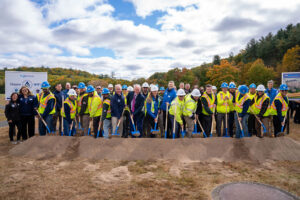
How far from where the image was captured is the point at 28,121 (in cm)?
720

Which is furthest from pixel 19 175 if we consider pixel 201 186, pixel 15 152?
pixel 201 186

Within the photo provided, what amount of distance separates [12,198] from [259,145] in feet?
19.2

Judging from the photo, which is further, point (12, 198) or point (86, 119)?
point (86, 119)

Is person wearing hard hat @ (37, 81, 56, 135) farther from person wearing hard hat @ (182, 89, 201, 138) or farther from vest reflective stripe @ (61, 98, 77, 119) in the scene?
person wearing hard hat @ (182, 89, 201, 138)

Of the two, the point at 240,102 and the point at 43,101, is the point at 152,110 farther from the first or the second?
the point at 43,101

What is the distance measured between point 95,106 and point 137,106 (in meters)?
1.40

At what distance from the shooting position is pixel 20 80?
9.04 metres

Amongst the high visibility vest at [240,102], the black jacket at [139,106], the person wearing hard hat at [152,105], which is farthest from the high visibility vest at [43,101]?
the high visibility vest at [240,102]

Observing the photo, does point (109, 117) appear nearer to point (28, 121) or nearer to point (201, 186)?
point (28, 121)

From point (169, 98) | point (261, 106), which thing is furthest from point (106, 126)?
point (261, 106)

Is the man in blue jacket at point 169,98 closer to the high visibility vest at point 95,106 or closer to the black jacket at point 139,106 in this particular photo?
the black jacket at point 139,106

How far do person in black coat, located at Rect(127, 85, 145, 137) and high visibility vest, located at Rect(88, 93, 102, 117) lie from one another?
99 centimetres

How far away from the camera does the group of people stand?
649 cm

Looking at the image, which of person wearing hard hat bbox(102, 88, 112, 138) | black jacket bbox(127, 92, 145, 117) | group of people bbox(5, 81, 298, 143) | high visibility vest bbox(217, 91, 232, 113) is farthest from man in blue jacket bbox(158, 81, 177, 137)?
person wearing hard hat bbox(102, 88, 112, 138)
